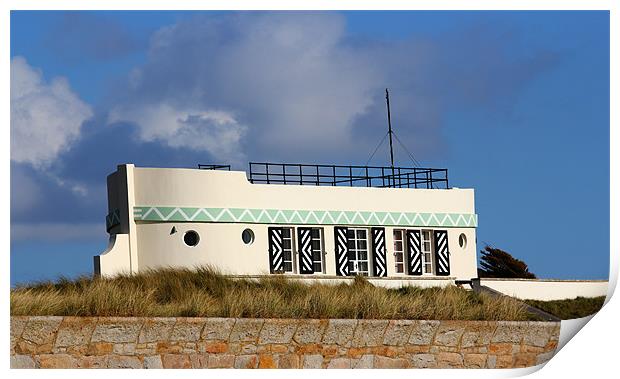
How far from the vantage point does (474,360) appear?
2030 cm

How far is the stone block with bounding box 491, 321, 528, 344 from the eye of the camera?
67.7 ft

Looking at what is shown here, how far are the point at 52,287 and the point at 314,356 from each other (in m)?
4.64

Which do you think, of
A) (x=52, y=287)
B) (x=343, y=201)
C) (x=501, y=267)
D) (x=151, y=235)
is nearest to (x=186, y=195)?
(x=151, y=235)

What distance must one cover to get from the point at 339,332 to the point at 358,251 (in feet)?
30.5

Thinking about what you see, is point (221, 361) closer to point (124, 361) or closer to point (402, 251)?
point (124, 361)

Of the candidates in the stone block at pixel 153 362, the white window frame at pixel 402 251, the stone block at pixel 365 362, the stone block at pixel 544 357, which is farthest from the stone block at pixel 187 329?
the white window frame at pixel 402 251

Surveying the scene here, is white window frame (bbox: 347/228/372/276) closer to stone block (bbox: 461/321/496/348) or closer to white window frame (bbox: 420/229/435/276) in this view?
white window frame (bbox: 420/229/435/276)

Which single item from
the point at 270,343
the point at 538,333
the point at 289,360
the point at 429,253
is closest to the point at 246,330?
the point at 270,343

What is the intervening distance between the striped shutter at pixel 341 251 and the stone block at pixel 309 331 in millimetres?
8938

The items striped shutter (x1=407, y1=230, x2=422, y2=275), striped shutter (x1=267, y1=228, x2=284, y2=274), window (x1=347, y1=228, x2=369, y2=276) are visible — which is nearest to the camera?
striped shutter (x1=267, y1=228, x2=284, y2=274)

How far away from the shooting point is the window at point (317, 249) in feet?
91.1

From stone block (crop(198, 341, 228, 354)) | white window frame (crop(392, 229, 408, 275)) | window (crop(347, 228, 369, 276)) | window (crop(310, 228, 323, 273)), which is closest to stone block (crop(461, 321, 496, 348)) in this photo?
stone block (crop(198, 341, 228, 354))

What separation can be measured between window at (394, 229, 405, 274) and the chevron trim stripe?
22.4 ft

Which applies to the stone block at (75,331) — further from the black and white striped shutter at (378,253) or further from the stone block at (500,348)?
the black and white striped shutter at (378,253)
